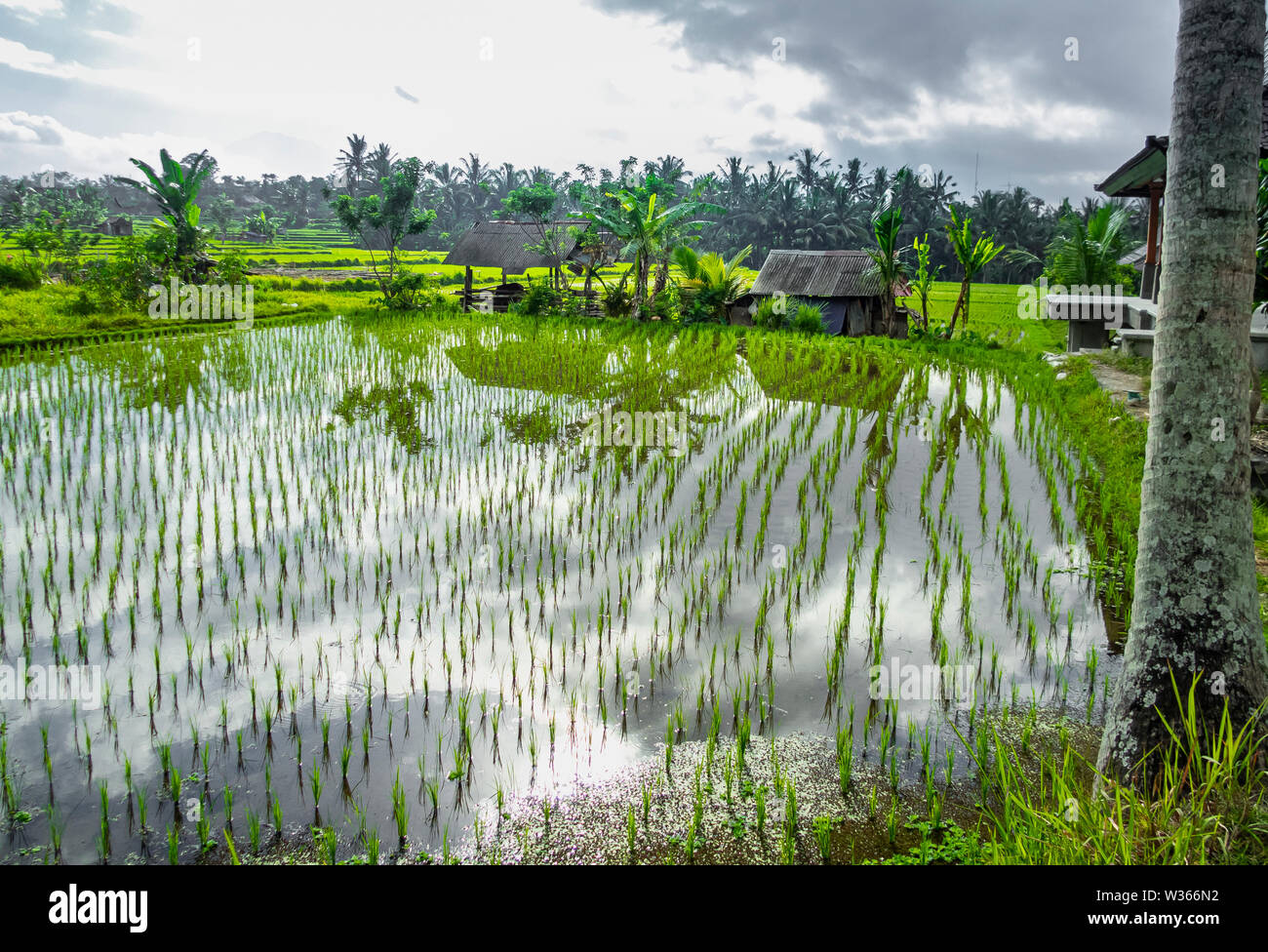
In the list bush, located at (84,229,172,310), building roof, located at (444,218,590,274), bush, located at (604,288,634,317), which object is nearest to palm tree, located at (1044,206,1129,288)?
bush, located at (604,288,634,317)

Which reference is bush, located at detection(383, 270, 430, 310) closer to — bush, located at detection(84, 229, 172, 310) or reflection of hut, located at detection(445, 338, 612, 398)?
bush, located at detection(84, 229, 172, 310)

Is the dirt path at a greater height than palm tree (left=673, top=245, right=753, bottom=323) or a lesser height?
lesser

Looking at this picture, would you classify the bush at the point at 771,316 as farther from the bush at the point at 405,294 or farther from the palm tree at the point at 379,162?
the palm tree at the point at 379,162

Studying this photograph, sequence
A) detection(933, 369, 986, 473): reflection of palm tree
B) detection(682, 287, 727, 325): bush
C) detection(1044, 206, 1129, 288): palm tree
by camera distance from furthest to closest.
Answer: detection(682, 287, 727, 325): bush < detection(1044, 206, 1129, 288): palm tree < detection(933, 369, 986, 473): reflection of palm tree

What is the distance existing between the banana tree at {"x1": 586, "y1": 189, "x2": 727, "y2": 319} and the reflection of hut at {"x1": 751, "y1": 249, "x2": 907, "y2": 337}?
243 cm

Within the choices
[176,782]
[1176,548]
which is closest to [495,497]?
[176,782]

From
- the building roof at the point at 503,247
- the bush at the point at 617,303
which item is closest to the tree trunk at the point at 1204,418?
the bush at the point at 617,303

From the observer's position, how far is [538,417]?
307 inches

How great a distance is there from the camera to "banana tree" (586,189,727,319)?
52.1ft

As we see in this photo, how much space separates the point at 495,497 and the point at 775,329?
11.6 m

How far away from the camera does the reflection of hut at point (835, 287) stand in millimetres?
17547

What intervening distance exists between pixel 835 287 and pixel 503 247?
8.91 m

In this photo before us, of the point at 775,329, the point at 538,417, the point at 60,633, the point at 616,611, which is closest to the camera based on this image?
the point at 60,633

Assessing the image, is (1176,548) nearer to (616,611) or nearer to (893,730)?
(893,730)
